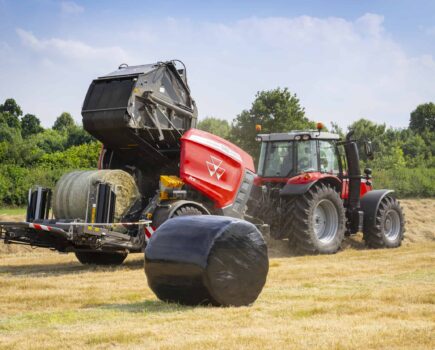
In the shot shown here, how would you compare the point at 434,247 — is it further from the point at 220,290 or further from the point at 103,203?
the point at 220,290

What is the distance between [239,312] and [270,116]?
34794 mm

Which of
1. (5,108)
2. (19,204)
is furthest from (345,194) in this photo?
(5,108)

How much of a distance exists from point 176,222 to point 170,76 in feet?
17.3

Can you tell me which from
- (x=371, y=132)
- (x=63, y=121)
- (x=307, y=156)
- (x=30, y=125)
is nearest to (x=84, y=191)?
(x=307, y=156)

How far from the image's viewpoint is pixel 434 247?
14.2m

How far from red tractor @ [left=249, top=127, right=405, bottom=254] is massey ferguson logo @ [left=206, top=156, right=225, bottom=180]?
1.26 m

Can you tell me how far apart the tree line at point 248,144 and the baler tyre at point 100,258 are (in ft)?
19.4

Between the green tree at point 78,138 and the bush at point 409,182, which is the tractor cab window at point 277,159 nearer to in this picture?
the bush at point 409,182

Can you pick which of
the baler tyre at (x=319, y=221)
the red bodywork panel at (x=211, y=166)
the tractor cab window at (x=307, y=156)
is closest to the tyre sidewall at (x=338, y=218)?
the baler tyre at (x=319, y=221)

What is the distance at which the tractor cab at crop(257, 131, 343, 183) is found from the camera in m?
13.9

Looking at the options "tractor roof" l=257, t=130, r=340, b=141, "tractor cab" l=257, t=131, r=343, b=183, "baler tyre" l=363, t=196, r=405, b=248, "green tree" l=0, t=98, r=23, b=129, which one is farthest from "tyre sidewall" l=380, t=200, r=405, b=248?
"green tree" l=0, t=98, r=23, b=129

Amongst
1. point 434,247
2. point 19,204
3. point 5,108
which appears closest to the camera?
point 434,247

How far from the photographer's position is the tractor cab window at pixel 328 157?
1409 centimetres

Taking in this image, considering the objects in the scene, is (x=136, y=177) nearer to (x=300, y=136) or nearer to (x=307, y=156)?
(x=300, y=136)
